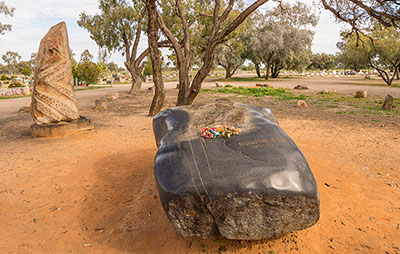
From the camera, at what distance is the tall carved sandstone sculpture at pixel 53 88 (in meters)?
6.55

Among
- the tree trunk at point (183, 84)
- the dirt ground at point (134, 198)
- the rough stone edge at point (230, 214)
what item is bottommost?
the dirt ground at point (134, 198)

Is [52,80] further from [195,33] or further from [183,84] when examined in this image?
[195,33]

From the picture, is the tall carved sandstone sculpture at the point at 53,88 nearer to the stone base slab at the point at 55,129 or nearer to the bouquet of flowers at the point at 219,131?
the stone base slab at the point at 55,129

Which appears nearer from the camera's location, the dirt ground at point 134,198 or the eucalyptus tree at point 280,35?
the dirt ground at point 134,198

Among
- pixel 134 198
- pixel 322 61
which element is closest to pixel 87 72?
pixel 134 198

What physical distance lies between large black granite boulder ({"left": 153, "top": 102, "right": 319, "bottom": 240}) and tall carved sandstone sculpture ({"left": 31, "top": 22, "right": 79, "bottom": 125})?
5466 millimetres

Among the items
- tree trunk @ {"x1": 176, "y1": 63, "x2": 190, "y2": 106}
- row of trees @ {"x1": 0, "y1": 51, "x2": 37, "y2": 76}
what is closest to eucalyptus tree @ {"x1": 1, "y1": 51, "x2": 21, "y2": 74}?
row of trees @ {"x1": 0, "y1": 51, "x2": 37, "y2": 76}

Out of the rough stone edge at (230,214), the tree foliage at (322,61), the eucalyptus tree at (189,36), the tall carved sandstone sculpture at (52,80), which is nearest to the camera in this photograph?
the rough stone edge at (230,214)

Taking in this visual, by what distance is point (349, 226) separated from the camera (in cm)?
285

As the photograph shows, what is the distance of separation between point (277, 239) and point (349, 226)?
3.05 feet

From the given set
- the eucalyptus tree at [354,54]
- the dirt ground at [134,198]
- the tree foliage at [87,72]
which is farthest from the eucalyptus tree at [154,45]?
the tree foliage at [87,72]

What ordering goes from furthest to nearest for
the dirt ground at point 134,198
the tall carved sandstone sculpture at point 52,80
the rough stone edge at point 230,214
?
the tall carved sandstone sculpture at point 52,80 → the dirt ground at point 134,198 → the rough stone edge at point 230,214

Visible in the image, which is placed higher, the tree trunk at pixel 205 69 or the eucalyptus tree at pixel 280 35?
the eucalyptus tree at pixel 280 35

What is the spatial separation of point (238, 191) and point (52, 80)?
635 cm
